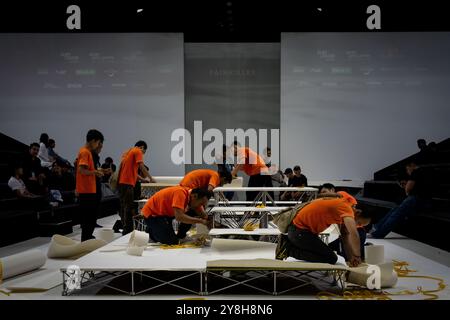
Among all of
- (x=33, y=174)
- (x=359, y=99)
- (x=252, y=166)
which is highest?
(x=359, y=99)

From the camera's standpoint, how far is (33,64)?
34.2 feet

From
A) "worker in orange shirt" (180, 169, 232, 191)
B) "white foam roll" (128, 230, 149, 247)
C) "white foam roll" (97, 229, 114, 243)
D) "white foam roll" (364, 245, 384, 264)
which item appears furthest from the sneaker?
"white foam roll" (97, 229, 114, 243)

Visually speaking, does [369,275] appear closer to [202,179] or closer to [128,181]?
[202,179]

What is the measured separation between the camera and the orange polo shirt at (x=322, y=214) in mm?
3816

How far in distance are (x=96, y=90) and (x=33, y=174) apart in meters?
3.61

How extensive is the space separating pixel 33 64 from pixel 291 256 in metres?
8.19

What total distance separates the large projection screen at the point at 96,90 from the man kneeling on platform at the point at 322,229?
7133 millimetres

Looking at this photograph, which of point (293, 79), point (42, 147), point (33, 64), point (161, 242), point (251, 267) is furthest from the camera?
point (293, 79)

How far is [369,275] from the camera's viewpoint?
3.71m

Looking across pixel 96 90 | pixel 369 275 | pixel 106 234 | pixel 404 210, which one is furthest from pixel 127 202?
pixel 96 90

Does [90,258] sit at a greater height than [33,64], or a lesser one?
lesser

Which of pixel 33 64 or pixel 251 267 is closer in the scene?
pixel 251 267
